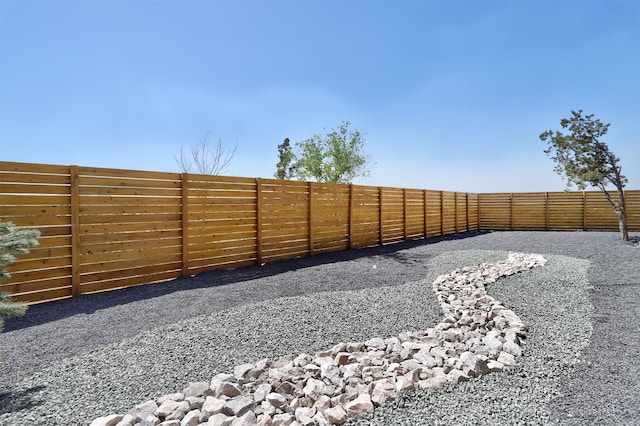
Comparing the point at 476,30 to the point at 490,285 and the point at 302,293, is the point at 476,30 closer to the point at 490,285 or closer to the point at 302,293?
the point at 490,285

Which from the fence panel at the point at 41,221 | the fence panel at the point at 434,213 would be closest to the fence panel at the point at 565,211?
the fence panel at the point at 434,213

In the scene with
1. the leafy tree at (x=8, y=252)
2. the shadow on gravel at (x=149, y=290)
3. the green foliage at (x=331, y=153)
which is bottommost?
the shadow on gravel at (x=149, y=290)

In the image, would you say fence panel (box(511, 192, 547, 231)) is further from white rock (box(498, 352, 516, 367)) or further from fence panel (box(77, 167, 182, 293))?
fence panel (box(77, 167, 182, 293))

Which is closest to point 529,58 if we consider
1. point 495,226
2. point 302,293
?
point 302,293

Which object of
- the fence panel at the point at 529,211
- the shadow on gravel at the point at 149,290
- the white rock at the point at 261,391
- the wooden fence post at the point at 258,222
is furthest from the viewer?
the fence panel at the point at 529,211

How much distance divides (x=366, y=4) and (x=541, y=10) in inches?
117

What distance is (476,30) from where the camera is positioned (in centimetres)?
598

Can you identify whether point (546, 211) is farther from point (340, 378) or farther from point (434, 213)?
point (340, 378)

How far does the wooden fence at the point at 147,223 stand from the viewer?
3711mm


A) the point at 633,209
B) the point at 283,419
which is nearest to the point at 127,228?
the point at 283,419

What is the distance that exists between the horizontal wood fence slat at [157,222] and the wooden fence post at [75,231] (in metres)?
0.01

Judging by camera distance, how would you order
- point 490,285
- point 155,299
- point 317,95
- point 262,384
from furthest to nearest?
point 317,95
point 490,285
point 155,299
point 262,384

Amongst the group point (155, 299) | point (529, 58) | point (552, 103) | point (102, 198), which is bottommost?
point (155, 299)

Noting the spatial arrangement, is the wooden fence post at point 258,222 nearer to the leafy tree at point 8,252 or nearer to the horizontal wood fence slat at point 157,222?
the horizontal wood fence slat at point 157,222
